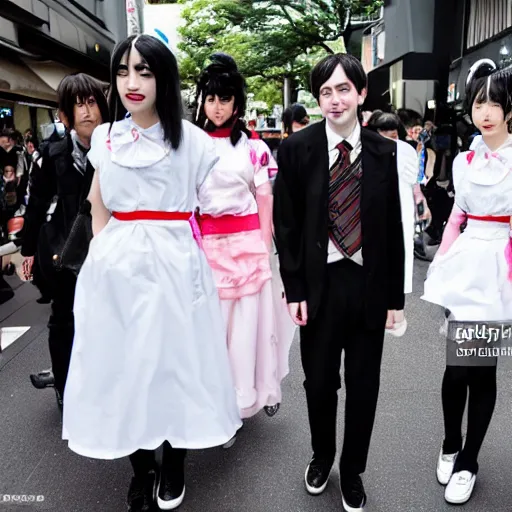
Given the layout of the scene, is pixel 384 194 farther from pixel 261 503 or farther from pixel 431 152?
pixel 431 152

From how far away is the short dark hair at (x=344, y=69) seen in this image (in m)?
2.29

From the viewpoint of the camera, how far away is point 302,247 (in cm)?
239

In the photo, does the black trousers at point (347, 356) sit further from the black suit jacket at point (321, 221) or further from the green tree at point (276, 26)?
the green tree at point (276, 26)

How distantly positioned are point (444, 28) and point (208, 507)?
1279cm

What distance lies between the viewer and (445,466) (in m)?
2.72

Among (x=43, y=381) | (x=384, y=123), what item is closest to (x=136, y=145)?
(x=43, y=381)

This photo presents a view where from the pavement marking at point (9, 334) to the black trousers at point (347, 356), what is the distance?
10.1ft

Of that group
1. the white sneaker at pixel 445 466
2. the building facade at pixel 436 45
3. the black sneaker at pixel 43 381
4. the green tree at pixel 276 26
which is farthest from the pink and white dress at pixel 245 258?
the green tree at pixel 276 26

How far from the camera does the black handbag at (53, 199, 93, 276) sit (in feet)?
8.41

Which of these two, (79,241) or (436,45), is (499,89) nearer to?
(79,241)

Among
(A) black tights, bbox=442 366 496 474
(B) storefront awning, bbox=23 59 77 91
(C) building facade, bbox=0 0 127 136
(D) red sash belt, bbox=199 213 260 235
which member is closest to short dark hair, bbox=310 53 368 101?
(D) red sash belt, bbox=199 213 260 235

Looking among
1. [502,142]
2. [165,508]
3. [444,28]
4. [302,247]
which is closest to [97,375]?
[165,508]

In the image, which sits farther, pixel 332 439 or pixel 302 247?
pixel 332 439

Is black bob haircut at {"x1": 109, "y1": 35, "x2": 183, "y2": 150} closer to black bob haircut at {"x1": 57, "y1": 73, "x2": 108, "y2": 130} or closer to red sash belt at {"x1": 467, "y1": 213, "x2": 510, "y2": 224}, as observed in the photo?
black bob haircut at {"x1": 57, "y1": 73, "x2": 108, "y2": 130}
